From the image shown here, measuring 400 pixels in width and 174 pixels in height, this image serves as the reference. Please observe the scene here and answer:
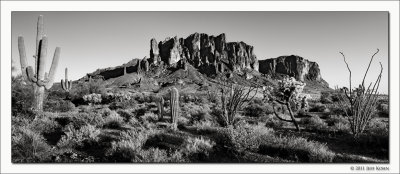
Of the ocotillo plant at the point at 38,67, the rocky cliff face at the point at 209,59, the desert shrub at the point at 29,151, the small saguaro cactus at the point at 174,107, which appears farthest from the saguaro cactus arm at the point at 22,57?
the rocky cliff face at the point at 209,59

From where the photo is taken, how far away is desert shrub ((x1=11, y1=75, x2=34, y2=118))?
10.6 m

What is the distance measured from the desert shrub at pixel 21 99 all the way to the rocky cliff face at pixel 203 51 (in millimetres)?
97775

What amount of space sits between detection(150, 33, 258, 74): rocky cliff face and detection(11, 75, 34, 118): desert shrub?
97775mm

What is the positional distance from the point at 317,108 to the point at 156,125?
36.8 ft

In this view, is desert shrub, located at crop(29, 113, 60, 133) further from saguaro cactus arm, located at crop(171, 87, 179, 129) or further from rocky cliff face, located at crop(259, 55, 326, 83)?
rocky cliff face, located at crop(259, 55, 326, 83)

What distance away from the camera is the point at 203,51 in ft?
412

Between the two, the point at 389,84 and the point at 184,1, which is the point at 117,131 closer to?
the point at 184,1

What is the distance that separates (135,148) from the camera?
6.08 m

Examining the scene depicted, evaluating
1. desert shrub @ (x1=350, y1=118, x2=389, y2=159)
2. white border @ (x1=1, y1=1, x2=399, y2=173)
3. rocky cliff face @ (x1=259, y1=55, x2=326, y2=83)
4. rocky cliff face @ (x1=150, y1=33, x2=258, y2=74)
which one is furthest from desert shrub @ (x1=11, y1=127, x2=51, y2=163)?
rocky cliff face @ (x1=259, y1=55, x2=326, y2=83)

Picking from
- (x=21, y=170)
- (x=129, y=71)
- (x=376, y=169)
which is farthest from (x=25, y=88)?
(x=129, y=71)

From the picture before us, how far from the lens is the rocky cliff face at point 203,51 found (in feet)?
388

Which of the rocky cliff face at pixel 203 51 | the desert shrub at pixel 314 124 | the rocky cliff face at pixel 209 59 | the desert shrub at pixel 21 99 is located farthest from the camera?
the rocky cliff face at pixel 203 51

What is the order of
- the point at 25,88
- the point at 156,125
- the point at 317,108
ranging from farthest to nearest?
the point at 317,108 → the point at 25,88 → the point at 156,125

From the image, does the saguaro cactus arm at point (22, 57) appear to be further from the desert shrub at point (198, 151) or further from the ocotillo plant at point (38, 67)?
the desert shrub at point (198, 151)
